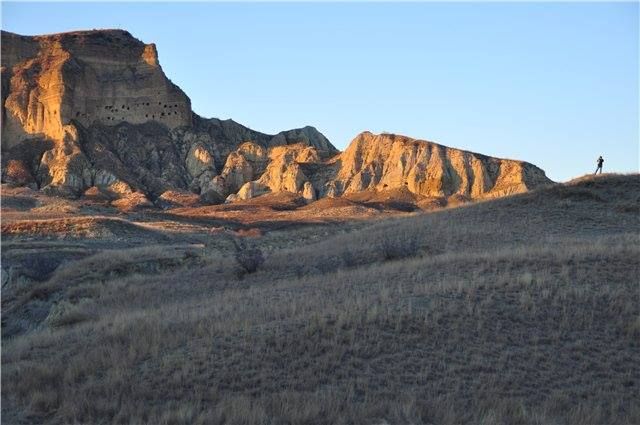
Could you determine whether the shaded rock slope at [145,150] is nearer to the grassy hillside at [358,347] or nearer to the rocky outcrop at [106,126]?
the rocky outcrop at [106,126]

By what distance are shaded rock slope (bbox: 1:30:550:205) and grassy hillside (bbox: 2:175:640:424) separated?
71891 mm

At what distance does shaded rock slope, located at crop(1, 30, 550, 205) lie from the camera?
294 feet

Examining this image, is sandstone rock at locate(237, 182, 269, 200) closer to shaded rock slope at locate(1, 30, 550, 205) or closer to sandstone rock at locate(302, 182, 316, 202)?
shaded rock slope at locate(1, 30, 550, 205)

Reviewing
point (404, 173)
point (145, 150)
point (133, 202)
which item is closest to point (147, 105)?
point (145, 150)

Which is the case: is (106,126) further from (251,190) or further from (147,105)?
(251,190)

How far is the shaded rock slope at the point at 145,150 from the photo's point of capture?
8962cm

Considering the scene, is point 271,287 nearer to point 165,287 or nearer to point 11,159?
point 165,287

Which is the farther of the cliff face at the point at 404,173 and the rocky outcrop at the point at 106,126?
the cliff face at the point at 404,173

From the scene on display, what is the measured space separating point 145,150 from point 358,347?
92.2 meters

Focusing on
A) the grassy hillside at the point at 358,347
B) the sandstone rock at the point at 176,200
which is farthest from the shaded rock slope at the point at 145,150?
the grassy hillside at the point at 358,347

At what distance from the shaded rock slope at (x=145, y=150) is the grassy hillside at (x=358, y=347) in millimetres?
71891

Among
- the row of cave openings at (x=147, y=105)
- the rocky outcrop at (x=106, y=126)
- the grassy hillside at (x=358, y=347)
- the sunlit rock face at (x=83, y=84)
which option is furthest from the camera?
the row of cave openings at (x=147, y=105)

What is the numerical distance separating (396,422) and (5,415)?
197 inches

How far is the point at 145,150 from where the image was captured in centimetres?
9781
